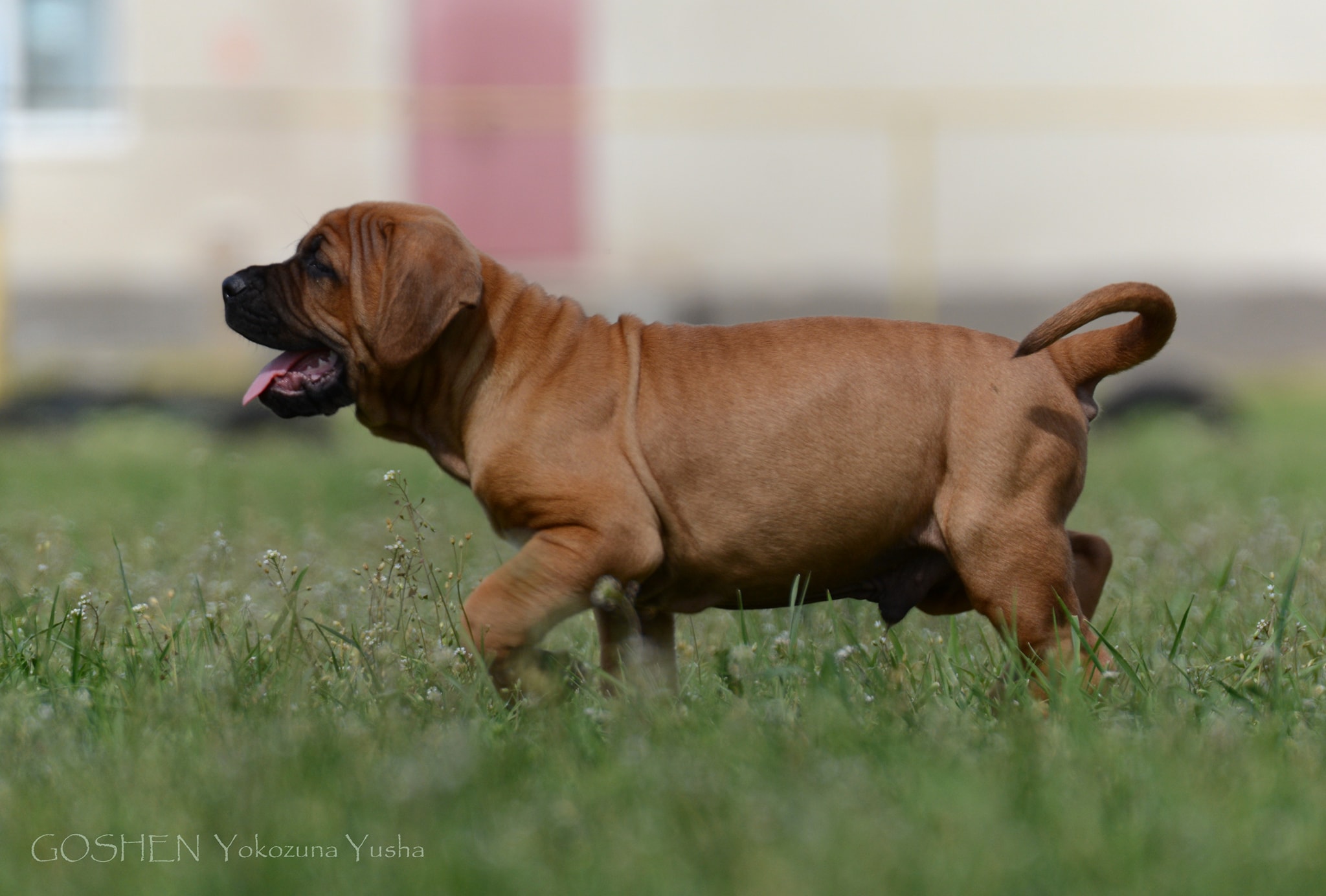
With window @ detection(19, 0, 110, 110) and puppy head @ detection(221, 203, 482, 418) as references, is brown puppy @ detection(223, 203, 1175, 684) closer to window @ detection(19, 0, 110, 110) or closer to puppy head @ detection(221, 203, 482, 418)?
puppy head @ detection(221, 203, 482, 418)

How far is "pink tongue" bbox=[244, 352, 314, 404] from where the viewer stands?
373 cm

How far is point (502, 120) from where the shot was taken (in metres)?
13.2

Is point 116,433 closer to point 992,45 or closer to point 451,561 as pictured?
point 451,561

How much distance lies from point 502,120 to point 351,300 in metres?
9.92

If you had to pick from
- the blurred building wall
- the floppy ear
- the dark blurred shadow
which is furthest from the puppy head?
the blurred building wall

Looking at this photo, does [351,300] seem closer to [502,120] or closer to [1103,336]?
[1103,336]

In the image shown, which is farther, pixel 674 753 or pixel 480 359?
pixel 480 359

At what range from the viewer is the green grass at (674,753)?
7.04 feet

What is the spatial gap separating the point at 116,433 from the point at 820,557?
24.8 ft

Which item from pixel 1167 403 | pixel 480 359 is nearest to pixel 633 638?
pixel 480 359

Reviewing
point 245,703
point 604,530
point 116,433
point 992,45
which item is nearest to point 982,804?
point 604,530

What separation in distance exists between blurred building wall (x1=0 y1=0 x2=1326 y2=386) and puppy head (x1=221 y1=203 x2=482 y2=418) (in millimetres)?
9059

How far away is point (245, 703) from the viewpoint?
3.04 metres

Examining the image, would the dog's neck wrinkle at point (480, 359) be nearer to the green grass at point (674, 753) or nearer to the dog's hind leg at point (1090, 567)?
the green grass at point (674, 753)
